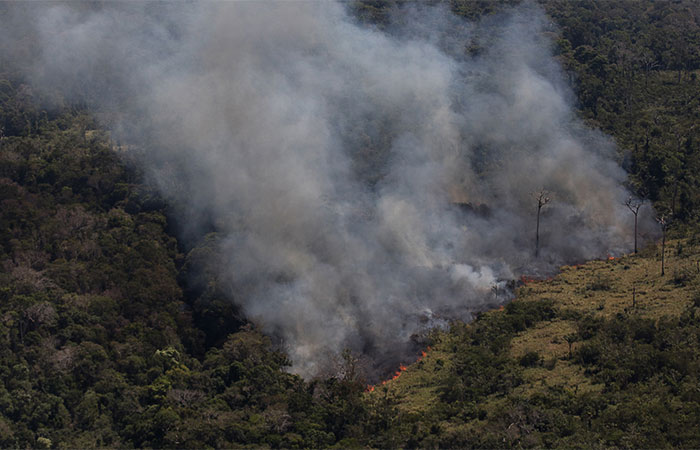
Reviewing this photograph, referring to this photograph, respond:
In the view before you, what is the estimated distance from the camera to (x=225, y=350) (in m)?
60.2

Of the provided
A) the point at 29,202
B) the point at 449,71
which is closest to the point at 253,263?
the point at 29,202

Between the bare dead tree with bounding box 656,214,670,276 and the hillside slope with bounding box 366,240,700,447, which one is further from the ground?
the bare dead tree with bounding box 656,214,670,276

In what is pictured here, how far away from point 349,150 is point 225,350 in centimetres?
2869

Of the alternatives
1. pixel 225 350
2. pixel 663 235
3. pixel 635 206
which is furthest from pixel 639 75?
pixel 225 350

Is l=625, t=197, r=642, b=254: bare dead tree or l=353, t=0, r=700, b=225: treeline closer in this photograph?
l=625, t=197, r=642, b=254: bare dead tree

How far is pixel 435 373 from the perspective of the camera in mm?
57094

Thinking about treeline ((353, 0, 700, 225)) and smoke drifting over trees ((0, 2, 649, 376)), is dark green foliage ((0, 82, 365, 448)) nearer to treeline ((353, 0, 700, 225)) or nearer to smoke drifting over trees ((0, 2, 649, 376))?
smoke drifting over trees ((0, 2, 649, 376))

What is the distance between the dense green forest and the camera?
158 feet

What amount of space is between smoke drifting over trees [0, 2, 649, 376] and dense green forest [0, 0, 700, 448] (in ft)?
11.5

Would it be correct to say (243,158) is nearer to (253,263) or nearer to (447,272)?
(253,263)

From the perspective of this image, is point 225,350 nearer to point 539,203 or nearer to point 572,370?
point 572,370

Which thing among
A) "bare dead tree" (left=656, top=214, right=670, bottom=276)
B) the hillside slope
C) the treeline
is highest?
the treeline

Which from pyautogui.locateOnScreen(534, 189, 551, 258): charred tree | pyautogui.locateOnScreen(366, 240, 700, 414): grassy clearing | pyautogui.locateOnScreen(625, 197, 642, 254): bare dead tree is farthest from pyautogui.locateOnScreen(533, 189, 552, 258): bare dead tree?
pyautogui.locateOnScreen(625, 197, 642, 254): bare dead tree

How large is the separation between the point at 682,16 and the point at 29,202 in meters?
90.3
